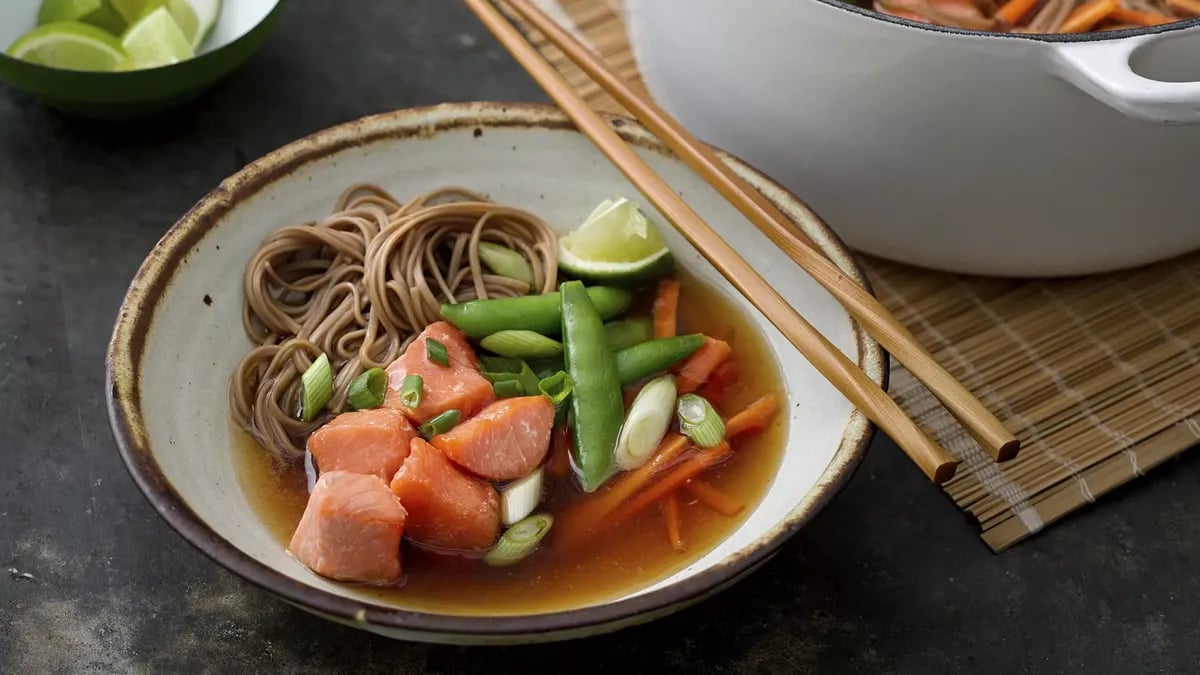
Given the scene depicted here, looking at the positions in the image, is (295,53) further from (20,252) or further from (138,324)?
(138,324)

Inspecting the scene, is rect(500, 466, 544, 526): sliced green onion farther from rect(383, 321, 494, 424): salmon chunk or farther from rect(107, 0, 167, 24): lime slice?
rect(107, 0, 167, 24): lime slice

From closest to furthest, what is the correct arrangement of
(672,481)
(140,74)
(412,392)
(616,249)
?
1. (412,392)
2. (672,481)
3. (616,249)
4. (140,74)

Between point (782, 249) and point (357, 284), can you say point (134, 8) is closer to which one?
point (357, 284)

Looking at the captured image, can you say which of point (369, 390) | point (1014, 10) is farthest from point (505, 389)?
point (1014, 10)

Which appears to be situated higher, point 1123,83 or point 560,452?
point 1123,83

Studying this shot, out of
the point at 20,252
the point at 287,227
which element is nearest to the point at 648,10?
the point at 287,227

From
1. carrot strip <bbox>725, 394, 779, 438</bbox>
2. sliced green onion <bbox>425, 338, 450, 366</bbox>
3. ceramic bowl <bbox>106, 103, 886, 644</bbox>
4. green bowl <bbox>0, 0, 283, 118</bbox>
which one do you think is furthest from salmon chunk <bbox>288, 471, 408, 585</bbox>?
green bowl <bbox>0, 0, 283, 118</bbox>
